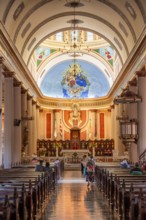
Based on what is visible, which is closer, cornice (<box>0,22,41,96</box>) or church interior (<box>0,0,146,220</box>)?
cornice (<box>0,22,41,96</box>)

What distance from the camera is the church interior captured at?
26328 mm

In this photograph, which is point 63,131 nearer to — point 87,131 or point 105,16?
point 87,131

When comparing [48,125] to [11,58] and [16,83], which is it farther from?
[11,58]

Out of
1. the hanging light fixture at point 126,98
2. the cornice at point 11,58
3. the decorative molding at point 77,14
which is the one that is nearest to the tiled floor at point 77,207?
the hanging light fixture at point 126,98

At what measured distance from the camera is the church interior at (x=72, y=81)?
86.4 feet

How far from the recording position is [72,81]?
154 ft

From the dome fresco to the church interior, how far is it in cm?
10

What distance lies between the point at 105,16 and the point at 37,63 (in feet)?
50.1

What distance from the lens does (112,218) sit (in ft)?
37.5

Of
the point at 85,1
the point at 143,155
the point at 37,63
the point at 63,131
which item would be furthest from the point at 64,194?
the point at 63,131

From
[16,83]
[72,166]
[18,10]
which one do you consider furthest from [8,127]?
[72,166]

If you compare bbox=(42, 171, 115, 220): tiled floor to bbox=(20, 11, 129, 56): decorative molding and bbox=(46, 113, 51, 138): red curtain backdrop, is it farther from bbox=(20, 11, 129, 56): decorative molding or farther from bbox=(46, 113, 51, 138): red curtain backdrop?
bbox=(46, 113, 51, 138): red curtain backdrop

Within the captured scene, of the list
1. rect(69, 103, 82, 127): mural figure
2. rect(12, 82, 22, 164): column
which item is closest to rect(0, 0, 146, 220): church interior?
rect(12, 82, 22, 164): column

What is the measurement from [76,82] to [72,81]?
6.40ft
